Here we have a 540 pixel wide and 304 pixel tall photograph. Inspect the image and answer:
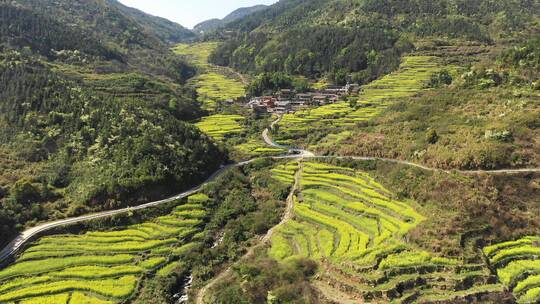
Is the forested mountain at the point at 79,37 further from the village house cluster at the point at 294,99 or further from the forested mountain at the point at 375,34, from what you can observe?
the village house cluster at the point at 294,99

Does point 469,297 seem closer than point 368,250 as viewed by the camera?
Yes

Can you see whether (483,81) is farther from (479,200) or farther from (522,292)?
(522,292)

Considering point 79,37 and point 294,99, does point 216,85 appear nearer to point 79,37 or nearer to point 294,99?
point 294,99

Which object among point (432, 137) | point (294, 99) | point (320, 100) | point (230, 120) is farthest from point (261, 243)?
point (294, 99)

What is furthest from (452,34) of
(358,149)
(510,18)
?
(358,149)

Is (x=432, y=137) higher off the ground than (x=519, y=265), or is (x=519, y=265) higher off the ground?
(x=432, y=137)
